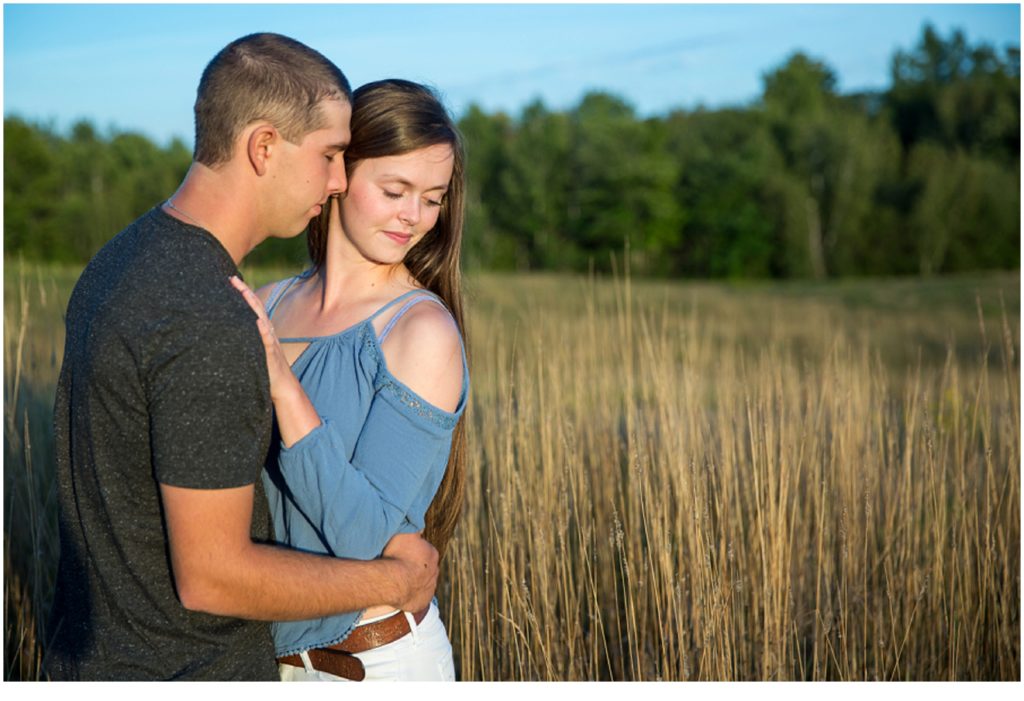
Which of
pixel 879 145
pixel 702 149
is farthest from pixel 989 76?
pixel 702 149

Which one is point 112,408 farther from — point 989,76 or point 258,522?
point 989,76

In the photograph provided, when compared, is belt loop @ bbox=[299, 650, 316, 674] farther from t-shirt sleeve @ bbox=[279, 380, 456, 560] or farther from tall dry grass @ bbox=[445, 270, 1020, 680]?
tall dry grass @ bbox=[445, 270, 1020, 680]

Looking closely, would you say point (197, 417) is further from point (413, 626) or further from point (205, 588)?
point (413, 626)

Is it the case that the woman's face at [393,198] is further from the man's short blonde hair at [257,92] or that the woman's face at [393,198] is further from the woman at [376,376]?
the man's short blonde hair at [257,92]

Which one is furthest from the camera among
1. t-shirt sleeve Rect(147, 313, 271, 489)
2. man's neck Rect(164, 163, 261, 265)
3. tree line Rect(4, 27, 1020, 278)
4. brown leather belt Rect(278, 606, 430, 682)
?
tree line Rect(4, 27, 1020, 278)

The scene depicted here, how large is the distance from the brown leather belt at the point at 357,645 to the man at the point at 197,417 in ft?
0.36

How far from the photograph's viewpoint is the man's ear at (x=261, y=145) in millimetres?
1191

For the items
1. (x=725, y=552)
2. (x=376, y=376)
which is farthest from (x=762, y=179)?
(x=376, y=376)

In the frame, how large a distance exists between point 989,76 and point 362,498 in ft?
135

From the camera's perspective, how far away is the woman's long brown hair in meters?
1.51

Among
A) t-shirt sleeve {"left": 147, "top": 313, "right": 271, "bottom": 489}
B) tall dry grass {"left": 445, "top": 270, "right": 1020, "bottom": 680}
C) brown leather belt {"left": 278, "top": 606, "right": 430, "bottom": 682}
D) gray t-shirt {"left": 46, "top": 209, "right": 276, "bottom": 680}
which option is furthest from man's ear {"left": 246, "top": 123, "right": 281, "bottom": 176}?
tall dry grass {"left": 445, "top": 270, "right": 1020, "bottom": 680}

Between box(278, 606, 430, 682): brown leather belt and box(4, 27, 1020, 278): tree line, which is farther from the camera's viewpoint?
box(4, 27, 1020, 278): tree line

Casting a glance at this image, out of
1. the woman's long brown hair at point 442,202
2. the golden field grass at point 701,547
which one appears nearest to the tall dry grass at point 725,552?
the golden field grass at point 701,547
